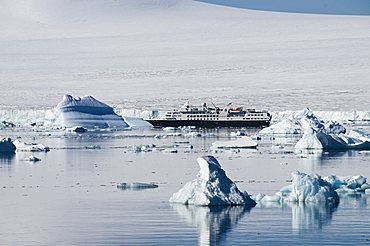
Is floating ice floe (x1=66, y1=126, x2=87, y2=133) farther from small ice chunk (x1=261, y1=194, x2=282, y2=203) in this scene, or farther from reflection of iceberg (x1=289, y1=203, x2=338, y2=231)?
reflection of iceberg (x1=289, y1=203, x2=338, y2=231)

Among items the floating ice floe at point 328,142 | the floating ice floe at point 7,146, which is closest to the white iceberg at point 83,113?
the floating ice floe at point 7,146

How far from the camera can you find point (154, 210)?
34.2 feet

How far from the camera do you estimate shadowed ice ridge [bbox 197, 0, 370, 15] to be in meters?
64.4

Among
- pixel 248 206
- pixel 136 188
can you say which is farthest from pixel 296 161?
Result: pixel 248 206

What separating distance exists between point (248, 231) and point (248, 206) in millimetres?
1240

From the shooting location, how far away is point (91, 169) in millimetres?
15578

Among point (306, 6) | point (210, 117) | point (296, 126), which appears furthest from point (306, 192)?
point (306, 6)

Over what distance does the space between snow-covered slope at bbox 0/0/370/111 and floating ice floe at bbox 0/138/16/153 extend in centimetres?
2060

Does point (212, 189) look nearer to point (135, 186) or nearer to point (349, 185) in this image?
point (349, 185)

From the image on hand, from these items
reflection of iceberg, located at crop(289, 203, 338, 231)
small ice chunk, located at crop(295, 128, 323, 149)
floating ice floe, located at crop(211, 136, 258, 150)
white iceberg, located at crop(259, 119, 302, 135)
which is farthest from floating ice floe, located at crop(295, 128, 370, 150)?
reflection of iceberg, located at crop(289, 203, 338, 231)

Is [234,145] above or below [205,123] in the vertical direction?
below

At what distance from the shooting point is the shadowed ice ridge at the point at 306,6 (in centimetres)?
6444

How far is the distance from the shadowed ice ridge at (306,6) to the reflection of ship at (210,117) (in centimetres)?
2451

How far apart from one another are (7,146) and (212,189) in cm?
924
